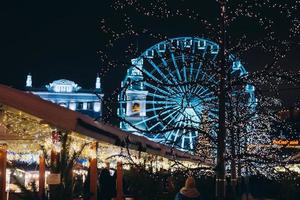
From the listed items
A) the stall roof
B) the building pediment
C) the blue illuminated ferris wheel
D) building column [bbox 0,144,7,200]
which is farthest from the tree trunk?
the building pediment

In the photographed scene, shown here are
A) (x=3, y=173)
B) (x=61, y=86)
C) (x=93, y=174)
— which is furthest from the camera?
(x=61, y=86)

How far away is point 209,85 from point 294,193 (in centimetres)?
1024

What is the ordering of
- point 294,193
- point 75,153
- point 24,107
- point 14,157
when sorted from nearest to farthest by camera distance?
point 24,107
point 75,153
point 294,193
point 14,157

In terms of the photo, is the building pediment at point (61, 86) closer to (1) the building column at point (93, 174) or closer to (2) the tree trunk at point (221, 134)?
(1) the building column at point (93, 174)

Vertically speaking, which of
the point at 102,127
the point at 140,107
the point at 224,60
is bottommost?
the point at 102,127

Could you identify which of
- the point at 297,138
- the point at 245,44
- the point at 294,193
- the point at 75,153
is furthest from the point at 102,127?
the point at 294,193

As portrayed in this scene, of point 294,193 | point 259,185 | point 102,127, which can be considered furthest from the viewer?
point 259,185

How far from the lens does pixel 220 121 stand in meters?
7.03

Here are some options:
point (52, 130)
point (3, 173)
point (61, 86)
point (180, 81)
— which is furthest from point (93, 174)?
point (61, 86)

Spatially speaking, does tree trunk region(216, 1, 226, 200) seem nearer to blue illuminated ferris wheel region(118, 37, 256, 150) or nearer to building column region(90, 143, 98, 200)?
blue illuminated ferris wheel region(118, 37, 256, 150)

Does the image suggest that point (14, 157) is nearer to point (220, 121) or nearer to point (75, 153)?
point (75, 153)

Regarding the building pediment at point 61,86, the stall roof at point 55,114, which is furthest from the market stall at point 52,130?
the building pediment at point 61,86

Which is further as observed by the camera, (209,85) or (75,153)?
(75,153)

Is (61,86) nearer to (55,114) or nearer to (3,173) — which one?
(3,173)
